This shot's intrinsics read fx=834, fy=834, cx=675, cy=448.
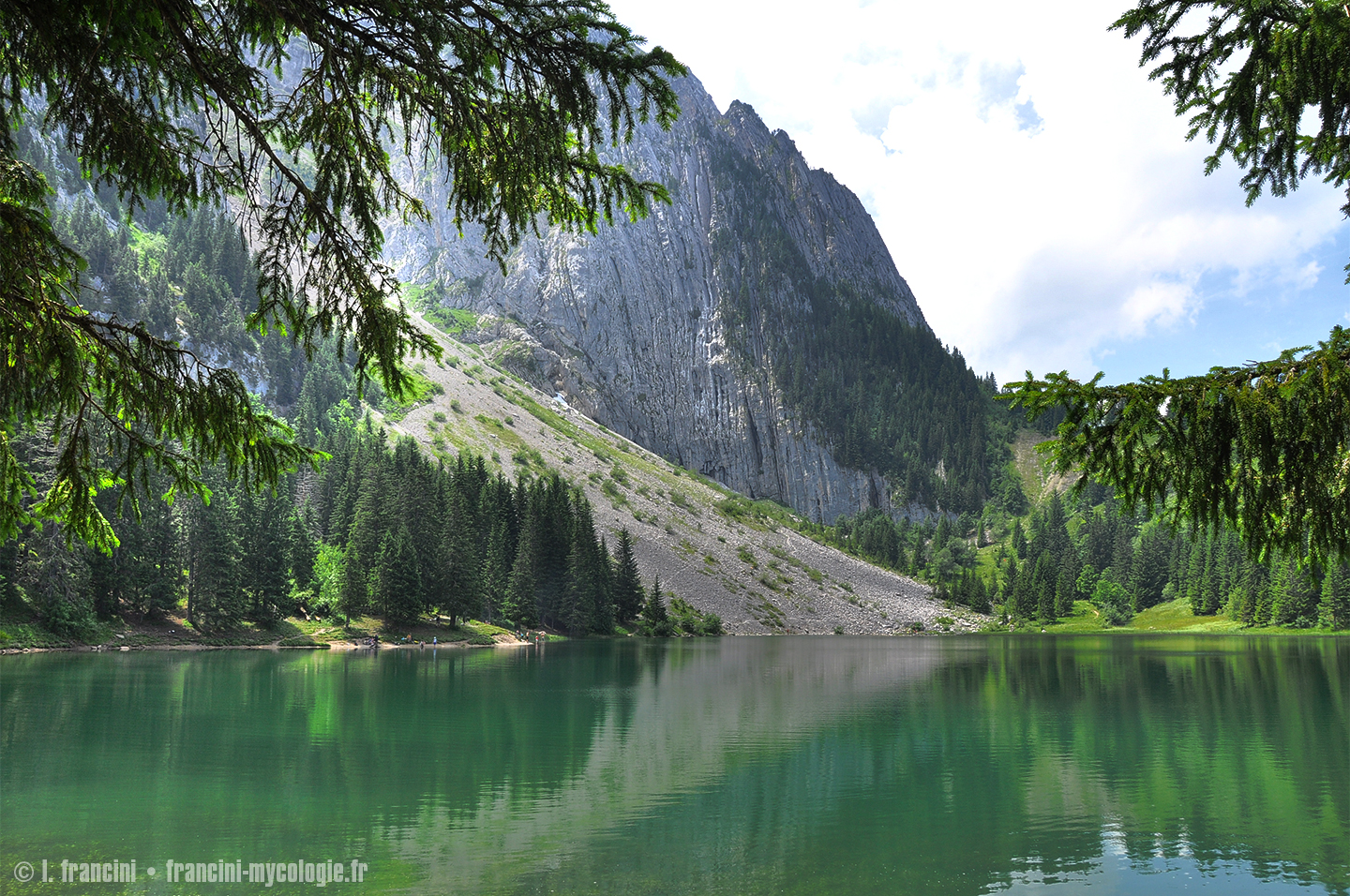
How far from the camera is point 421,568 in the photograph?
280 ft

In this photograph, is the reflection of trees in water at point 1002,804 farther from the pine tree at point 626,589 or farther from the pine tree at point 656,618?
the pine tree at point 626,589

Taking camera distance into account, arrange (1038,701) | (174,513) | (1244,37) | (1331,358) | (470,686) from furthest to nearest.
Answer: (174,513)
(470,686)
(1038,701)
(1244,37)
(1331,358)

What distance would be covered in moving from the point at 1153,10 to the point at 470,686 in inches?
1685

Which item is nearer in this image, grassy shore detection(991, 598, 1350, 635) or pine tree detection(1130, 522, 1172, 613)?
grassy shore detection(991, 598, 1350, 635)

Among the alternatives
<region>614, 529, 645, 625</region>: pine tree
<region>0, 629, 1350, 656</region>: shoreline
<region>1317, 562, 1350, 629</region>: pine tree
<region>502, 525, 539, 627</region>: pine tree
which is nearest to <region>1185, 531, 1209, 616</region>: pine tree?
<region>0, 629, 1350, 656</region>: shoreline

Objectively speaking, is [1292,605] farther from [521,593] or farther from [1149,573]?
[521,593]

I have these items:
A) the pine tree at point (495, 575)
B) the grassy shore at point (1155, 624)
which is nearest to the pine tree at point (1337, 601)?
the grassy shore at point (1155, 624)

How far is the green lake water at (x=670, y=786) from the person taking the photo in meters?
15.5

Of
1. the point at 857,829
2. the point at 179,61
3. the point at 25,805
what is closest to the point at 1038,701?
the point at 857,829

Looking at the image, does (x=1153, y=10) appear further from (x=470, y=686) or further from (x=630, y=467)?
(x=630, y=467)

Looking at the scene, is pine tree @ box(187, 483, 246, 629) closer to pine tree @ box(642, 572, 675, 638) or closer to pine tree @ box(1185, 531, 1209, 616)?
pine tree @ box(642, 572, 675, 638)

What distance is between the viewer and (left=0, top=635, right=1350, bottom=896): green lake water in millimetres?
15531

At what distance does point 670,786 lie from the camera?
22.5m

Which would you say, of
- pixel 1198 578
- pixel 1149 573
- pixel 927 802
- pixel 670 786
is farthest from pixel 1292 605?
pixel 670 786
